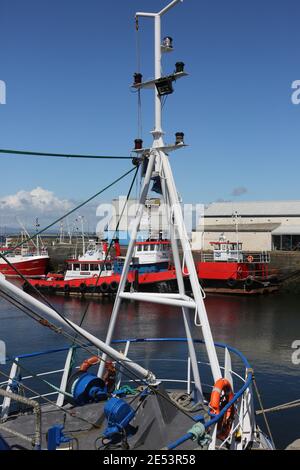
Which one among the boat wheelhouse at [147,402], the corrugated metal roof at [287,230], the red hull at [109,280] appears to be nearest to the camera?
the boat wheelhouse at [147,402]

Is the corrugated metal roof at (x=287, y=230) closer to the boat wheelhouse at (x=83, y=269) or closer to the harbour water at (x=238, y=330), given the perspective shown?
the harbour water at (x=238, y=330)

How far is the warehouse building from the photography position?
5247 cm

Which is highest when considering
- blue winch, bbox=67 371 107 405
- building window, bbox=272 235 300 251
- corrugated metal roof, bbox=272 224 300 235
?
corrugated metal roof, bbox=272 224 300 235

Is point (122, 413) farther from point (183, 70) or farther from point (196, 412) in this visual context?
point (183, 70)

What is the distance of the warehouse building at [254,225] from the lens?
52.5 m

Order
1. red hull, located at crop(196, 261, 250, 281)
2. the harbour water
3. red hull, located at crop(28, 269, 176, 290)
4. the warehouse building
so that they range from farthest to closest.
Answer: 1. the warehouse building
2. red hull, located at crop(196, 261, 250, 281)
3. red hull, located at crop(28, 269, 176, 290)
4. the harbour water

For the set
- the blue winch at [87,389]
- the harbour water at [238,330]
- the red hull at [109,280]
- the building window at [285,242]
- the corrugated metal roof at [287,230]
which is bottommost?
the harbour water at [238,330]

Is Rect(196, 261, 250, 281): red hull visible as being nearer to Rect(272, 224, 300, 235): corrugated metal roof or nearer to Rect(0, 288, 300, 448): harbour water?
Rect(0, 288, 300, 448): harbour water

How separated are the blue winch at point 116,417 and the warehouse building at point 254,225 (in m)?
41.4

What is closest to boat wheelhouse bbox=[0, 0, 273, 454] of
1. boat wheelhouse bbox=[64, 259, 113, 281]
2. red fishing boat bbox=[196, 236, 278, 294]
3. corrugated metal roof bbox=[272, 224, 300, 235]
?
red fishing boat bbox=[196, 236, 278, 294]

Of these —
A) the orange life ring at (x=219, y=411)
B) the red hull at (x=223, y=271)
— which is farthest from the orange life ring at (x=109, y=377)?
the red hull at (x=223, y=271)

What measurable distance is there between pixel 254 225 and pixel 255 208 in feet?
21.8

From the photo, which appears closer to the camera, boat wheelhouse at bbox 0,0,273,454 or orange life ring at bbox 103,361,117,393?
boat wheelhouse at bbox 0,0,273,454

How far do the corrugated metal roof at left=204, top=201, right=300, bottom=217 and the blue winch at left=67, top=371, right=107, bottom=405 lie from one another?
167 ft
